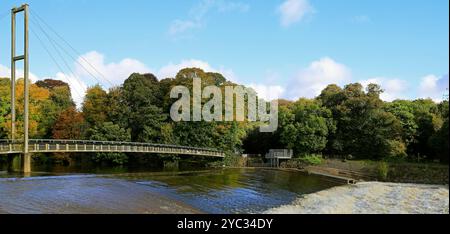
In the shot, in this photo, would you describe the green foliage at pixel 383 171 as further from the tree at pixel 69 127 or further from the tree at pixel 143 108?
the tree at pixel 69 127

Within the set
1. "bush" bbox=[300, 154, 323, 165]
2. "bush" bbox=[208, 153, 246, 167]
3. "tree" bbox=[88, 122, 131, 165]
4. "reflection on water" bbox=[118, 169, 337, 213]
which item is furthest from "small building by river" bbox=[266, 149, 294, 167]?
"tree" bbox=[88, 122, 131, 165]

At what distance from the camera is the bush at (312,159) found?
3709cm

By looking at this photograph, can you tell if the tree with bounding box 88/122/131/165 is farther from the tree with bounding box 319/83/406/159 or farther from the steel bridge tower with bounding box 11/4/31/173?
the tree with bounding box 319/83/406/159

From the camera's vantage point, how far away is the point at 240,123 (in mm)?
44906

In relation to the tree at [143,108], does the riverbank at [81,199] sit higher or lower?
lower

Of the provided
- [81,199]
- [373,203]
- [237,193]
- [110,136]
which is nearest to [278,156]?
[110,136]

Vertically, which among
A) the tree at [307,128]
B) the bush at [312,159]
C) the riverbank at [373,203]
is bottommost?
the riverbank at [373,203]

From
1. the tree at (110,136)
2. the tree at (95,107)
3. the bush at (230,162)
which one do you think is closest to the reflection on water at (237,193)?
the bush at (230,162)

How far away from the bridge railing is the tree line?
3242 millimetres

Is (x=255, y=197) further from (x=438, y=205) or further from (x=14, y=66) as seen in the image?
(x=14, y=66)

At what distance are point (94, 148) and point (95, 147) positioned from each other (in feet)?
0.56

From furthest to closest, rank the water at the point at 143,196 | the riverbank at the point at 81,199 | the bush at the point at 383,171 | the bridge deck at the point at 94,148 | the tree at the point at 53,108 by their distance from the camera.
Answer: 1. the tree at the point at 53,108
2. the bush at the point at 383,171
3. the bridge deck at the point at 94,148
4. the water at the point at 143,196
5. the riverbank at the point at 81,199

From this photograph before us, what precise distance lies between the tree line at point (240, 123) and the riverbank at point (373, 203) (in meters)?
17.5
